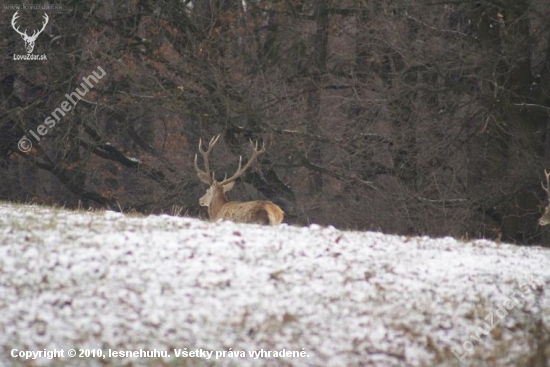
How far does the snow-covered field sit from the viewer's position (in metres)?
7.58

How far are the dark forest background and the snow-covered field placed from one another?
1204 cm

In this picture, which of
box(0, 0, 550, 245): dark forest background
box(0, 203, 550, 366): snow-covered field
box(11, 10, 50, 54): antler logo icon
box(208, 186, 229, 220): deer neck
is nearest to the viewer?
box(0, 203, 550, 366): snow-covered field

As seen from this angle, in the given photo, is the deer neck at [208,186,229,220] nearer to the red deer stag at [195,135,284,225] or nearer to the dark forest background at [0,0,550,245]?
the red deer stag at [195,135,284,225]

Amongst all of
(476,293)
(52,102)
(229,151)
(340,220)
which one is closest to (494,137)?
(340,220)

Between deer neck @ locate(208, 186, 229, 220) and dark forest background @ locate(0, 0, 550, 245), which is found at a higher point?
dark forest background @ locate(0, 0, 550, 245)

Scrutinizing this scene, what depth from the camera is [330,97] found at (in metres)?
23.0

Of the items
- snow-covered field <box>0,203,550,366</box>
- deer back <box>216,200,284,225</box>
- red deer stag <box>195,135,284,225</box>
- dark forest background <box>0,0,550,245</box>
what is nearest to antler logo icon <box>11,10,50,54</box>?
dark forest background <box>0,0,550,245</box>

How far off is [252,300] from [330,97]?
15.1 metres

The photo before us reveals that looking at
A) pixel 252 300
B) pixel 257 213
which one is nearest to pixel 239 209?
pixel 257 213

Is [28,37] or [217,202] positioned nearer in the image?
[217,202]

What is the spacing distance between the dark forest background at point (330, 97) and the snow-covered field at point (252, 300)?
1204cm

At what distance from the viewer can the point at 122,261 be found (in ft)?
28.4

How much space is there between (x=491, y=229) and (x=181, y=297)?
15061mm

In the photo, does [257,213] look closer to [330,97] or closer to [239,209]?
[239,209]
